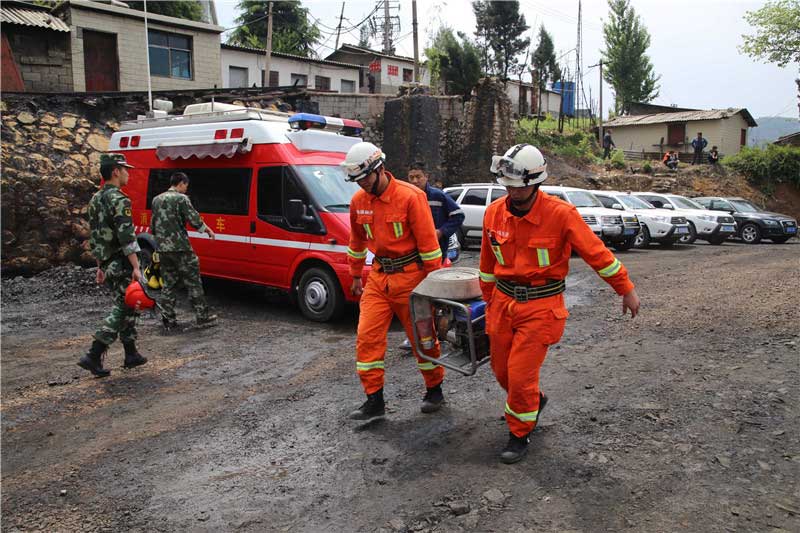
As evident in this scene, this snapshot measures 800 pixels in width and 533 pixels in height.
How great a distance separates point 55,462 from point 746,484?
4.12m

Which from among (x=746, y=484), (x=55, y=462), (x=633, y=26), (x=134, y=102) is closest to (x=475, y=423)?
(x=746, y=484)

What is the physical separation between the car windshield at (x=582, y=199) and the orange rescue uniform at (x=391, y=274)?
11901 millimetres

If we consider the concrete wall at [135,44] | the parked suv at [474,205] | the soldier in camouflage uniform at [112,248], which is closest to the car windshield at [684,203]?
the parked suv at [474,205]

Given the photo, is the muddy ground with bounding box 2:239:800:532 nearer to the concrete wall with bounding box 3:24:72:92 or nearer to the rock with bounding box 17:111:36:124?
the rock with bounding box 17:111:36:124

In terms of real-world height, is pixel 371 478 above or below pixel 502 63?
below

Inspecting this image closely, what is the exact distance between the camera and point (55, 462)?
3893 mm

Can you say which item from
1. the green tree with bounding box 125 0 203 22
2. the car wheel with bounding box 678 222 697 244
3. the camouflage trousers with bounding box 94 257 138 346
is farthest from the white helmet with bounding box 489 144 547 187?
the green tree with bounding box 125 0 203 22

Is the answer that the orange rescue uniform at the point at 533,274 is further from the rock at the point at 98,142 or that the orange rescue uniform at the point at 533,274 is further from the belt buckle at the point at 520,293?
the rock at the point at 98,142

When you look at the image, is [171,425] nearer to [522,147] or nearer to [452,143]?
[522,147]

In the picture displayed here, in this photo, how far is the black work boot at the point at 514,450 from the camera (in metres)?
3.59

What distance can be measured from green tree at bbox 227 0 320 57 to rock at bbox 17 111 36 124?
94.0ft

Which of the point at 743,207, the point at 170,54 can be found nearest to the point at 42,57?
the point at 170,54

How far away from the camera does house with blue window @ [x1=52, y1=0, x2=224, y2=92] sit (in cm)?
2150

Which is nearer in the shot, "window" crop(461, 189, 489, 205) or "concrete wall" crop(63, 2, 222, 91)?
"window" crop(461, 189, 489, 205)
